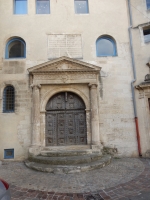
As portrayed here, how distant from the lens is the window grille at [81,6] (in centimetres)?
859

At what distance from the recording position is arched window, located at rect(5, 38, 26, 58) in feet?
26.3

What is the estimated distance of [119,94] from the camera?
763cm

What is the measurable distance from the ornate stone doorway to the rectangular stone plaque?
6.66ft

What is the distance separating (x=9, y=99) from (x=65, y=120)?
2.92m

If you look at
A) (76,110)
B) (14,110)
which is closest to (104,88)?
(76,110)

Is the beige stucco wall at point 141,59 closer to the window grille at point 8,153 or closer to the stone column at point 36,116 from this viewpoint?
the stone column at point 36,116

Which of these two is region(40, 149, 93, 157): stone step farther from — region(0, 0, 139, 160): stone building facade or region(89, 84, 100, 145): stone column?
region(89, 84, 100, 145): stone column

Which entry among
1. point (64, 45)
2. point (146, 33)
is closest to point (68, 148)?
point (64, 45)

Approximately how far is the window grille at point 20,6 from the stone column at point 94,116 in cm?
559

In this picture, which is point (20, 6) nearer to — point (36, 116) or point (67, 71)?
point (67, 71)

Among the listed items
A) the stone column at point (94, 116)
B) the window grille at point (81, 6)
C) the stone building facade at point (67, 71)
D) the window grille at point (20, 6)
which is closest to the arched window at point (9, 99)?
the stone building facade at point (67, 71)

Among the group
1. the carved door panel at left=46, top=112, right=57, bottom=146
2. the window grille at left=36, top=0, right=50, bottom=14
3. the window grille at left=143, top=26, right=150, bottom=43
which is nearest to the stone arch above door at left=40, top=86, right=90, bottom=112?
the carved door panel at left=46, top=112, right=57, bottom=146

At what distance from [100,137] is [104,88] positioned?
237 centimetres

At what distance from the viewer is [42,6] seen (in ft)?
28.1
